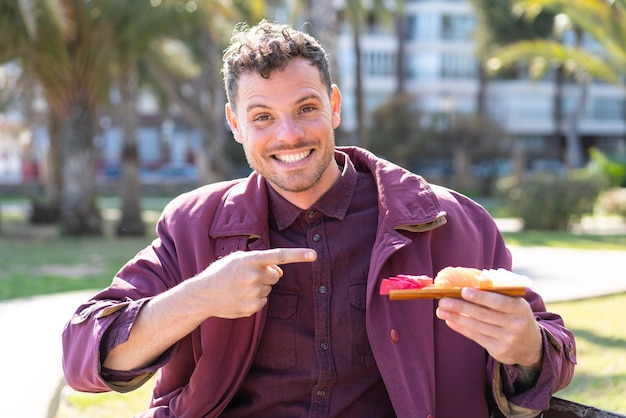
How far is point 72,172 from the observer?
56.2 feet

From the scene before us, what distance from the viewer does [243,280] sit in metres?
2.15

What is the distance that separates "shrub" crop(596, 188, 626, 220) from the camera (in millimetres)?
20006

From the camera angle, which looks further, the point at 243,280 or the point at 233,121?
the point at 233,121

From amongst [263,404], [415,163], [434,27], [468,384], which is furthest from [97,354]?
[434,27]

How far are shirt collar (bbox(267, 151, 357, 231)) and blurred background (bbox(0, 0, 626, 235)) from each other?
3.24 feet

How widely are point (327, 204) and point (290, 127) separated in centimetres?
31

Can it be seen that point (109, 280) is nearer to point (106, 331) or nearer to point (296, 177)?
point (296, 177)

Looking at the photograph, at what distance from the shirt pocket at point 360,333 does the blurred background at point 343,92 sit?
1438 mm


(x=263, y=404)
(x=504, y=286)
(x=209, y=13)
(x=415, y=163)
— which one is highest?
(x=209, y=13)

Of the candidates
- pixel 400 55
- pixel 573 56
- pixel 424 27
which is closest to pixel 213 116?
pixel 573 56

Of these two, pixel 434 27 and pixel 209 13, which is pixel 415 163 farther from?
pixel 209 13

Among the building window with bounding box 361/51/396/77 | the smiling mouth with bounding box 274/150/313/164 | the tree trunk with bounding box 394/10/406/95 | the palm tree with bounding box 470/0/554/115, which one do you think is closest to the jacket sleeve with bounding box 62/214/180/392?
the smiling mouth with bounding box 274/150/313/164

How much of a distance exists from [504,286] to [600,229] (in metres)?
17.3

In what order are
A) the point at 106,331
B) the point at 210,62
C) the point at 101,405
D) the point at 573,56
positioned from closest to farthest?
the point at 106,331
the point at 101,405
the point at 573,56
the point at 210,62
